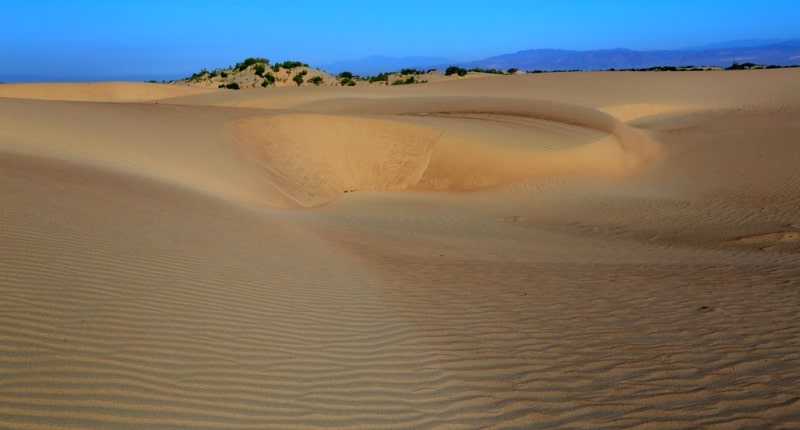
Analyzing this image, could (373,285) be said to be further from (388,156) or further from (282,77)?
(282,77)

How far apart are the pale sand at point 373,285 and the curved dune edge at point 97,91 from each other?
2986cm

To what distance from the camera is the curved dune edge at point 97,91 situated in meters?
47.2

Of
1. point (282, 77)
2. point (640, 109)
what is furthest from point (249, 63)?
point (640, 109)

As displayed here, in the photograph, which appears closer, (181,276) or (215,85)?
(181,276)

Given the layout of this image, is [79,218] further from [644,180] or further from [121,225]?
[644,180]

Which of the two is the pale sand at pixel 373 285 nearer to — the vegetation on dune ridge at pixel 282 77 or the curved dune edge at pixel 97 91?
the curved dune edge at pixel 97 91

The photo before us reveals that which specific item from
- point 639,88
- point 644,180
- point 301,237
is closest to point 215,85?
point 639,88

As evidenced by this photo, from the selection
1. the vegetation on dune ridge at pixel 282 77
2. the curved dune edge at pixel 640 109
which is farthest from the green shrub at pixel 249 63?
the curved dune edge at pixel 640 109

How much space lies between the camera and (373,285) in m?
8.43

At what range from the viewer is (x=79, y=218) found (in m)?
7.91

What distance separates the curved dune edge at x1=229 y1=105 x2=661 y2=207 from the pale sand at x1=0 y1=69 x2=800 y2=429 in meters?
0.11

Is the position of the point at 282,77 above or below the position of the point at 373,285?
above

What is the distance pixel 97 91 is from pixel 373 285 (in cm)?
4765

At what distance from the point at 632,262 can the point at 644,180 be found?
33.5 feet
